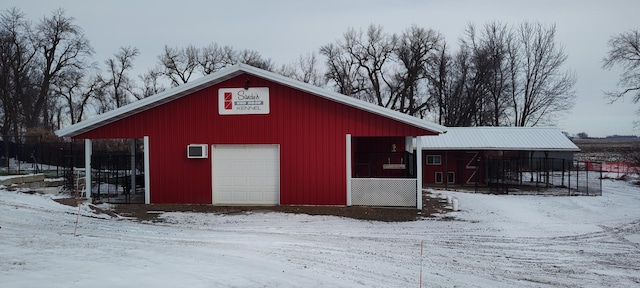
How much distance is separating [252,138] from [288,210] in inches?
117

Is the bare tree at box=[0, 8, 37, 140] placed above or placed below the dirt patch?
above

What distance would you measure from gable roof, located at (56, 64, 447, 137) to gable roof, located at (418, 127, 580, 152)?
39.2 feet

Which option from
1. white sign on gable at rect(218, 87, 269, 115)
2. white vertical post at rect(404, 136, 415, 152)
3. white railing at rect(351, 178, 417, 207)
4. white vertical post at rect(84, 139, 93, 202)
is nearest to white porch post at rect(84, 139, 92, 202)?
white vertical post at rect(84, 139, 93, 202)

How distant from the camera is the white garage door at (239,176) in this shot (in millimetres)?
16375

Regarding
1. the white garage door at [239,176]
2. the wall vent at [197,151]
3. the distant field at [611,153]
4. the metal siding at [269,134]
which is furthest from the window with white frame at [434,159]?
the wall vent at [197,151]

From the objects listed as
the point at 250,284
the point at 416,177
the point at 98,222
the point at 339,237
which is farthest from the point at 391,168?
the point at 250,284

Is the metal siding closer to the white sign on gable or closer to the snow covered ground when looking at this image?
the white sign on gable

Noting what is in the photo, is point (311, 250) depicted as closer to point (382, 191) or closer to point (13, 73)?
point (382, 191)

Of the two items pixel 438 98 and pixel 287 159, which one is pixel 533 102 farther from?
pixel 287 159

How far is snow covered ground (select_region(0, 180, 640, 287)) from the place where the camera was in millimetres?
7121

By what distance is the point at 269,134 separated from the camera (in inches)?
635

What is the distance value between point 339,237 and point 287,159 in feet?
17.7

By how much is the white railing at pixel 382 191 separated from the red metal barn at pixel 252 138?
0.11ft

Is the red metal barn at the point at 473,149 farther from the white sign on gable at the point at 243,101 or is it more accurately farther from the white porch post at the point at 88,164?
the white porch post at the point at 88,164
